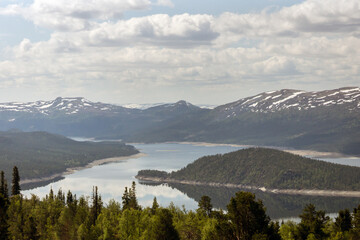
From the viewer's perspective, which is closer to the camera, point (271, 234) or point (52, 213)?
point (271, 234)

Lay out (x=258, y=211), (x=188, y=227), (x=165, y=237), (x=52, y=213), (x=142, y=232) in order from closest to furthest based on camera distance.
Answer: (x=258, y=211), (x=165, y=237), (x=142, y=232), (x=188, y=227), (x=52, y=213)

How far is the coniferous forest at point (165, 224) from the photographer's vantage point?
67000 millimetres

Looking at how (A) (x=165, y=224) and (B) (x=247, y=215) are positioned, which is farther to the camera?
(A) (x=165, y=224)

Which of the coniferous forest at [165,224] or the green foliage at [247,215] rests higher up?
the green foliage at [247,215]

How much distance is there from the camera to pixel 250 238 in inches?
2630

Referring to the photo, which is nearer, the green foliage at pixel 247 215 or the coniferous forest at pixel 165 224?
the green foliage at pixel 247 215

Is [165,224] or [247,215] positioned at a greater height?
[247,215]

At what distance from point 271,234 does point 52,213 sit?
7223cm

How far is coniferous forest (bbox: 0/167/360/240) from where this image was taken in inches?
2638

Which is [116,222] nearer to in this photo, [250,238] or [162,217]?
[162,217]

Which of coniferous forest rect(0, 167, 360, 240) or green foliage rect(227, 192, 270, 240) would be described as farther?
coniferous forest rect(0, 167, 360, 240)

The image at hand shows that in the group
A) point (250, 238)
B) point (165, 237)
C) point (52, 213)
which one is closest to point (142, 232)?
point (165, 237)

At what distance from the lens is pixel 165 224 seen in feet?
298

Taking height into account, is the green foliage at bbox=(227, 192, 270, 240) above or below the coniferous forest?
above
